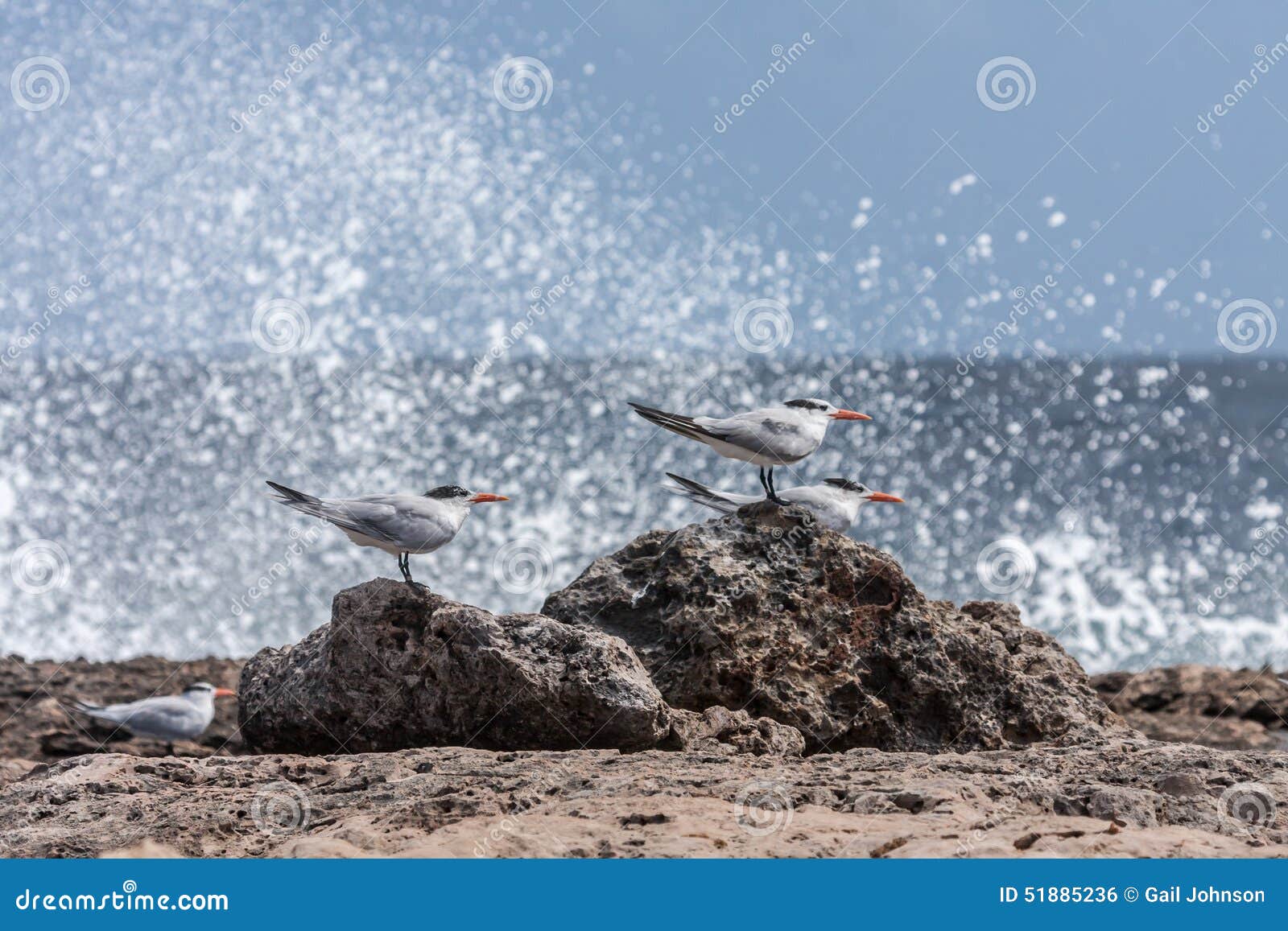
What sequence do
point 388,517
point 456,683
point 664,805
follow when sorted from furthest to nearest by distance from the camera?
1. point 456,683
2. point 388,517
3. point 664,805

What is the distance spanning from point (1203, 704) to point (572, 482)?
42.3ft

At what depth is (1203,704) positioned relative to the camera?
417 inches

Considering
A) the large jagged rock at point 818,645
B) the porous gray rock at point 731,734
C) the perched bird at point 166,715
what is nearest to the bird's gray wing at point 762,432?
the large jagged rock at point 818,645


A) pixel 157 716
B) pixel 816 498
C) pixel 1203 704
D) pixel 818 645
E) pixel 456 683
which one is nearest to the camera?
pixel 456 683

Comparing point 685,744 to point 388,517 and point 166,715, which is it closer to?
point 388,517

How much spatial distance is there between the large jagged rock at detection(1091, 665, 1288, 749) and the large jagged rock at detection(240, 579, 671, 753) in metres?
5.59

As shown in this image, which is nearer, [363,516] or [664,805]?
[664,805]

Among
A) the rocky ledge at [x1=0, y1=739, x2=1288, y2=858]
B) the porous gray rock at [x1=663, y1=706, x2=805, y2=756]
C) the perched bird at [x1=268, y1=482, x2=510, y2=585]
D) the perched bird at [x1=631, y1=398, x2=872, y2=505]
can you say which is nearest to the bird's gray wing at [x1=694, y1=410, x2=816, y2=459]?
the perched bird at [x1=631, y1=398, x2=872, y2=505]

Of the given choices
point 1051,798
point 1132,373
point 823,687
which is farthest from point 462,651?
point 1132,373

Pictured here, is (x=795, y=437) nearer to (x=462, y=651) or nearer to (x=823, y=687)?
(x=823, y=687)

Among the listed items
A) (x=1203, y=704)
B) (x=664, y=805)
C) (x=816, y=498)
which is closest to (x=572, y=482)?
(x=1203, y=704)

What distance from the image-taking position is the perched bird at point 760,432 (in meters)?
6.14

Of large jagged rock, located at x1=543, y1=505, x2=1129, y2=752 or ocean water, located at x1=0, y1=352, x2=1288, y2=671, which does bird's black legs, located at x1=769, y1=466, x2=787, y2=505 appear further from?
ocean water, located at x1=0, y1=352, x2=1288, y2=671

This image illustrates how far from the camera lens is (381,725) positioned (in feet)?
20.2
